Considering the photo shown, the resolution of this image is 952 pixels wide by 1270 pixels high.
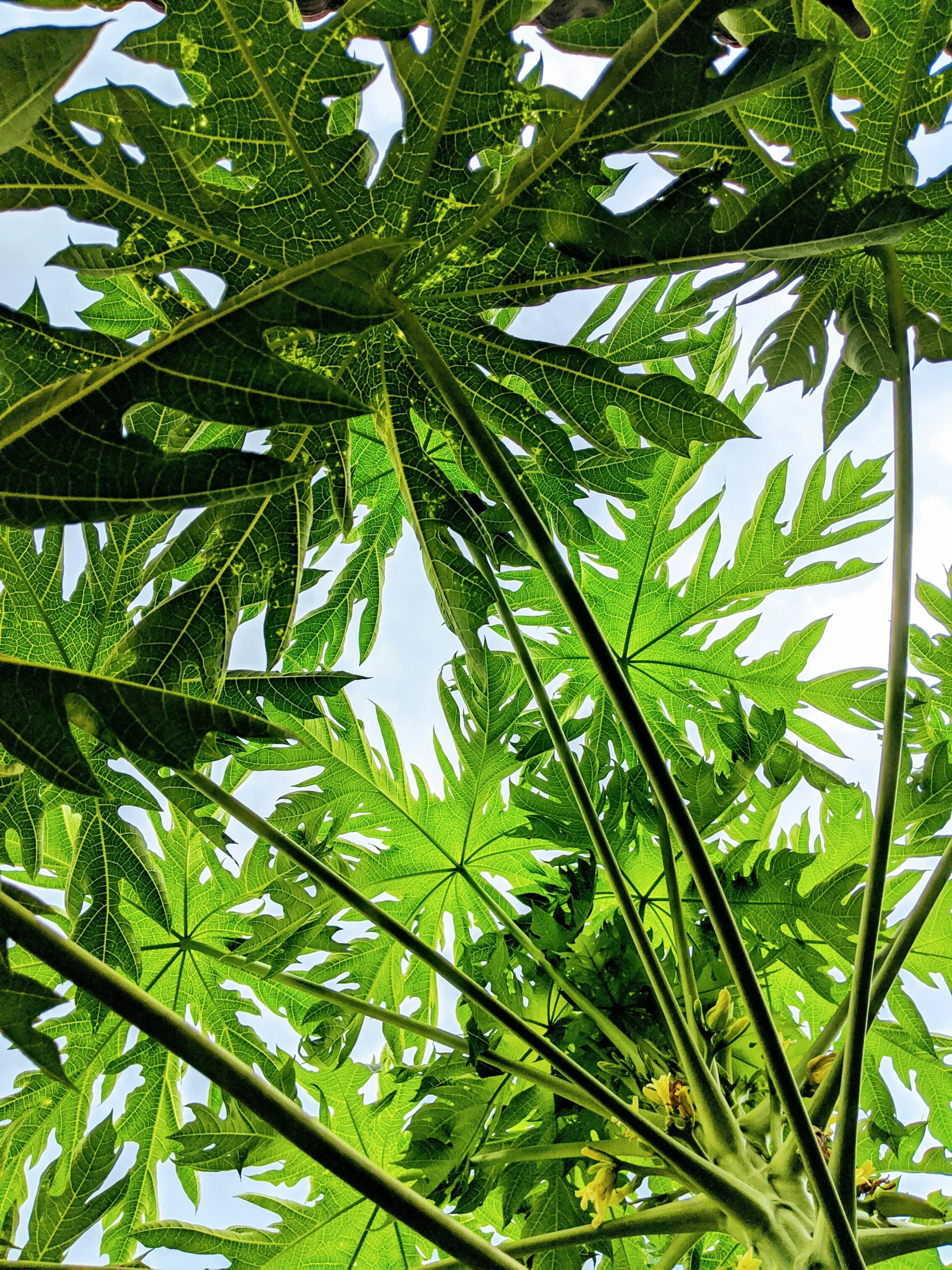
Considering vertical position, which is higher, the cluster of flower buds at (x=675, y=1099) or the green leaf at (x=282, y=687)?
the green leaf at (x=282, y=687)

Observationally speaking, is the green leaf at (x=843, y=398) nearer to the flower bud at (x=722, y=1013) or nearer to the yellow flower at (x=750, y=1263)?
the flower bud at (x=722, y=1013)

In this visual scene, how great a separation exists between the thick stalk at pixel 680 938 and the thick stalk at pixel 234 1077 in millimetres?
373

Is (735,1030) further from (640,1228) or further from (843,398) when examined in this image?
(843,398)

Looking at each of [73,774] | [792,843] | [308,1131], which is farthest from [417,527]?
[792,843]

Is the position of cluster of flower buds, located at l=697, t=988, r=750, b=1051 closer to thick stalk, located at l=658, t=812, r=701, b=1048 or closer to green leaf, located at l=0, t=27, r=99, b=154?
thick stalk, located at l=658, t=812, r=701, b=1048

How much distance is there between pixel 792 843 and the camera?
1.38 meters

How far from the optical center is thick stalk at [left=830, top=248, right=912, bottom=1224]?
2.35 feet

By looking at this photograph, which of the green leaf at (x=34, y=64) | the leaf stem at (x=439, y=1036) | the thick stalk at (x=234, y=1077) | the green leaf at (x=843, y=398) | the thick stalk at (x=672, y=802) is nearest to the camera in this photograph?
the green leaf at (x=34, y=64)

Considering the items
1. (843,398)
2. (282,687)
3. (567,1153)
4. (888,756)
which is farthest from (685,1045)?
(843,398)

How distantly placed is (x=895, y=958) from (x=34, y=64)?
3.17 ft

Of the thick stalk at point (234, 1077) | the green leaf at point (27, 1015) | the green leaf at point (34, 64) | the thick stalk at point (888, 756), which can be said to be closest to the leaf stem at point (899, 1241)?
the thick stalk at point (888, 756)

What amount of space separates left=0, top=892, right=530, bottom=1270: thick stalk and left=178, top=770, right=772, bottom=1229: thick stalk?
16 centimetres

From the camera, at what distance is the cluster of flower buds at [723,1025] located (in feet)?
3.13

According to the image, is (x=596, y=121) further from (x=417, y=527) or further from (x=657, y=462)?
(x=657, y=462)
